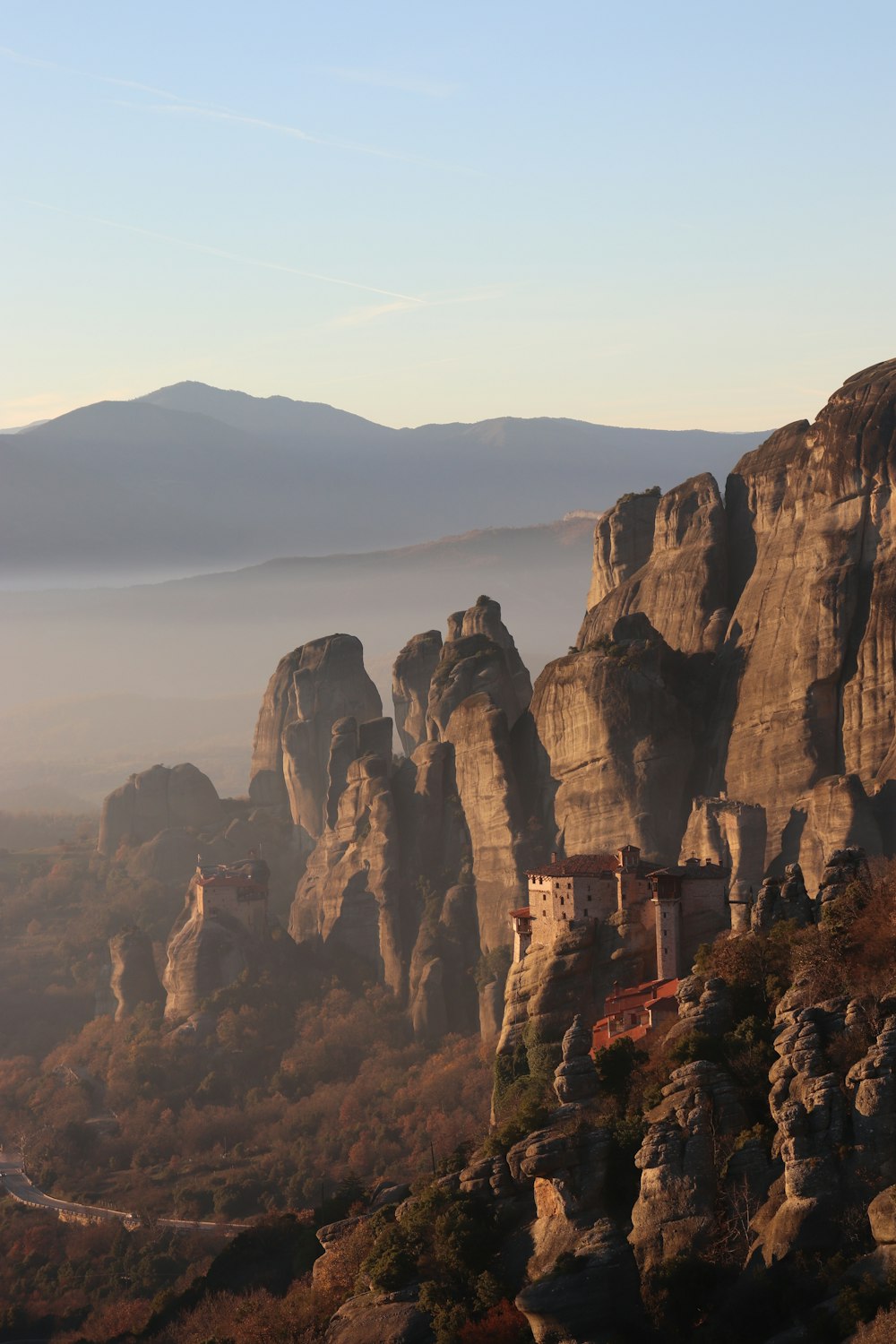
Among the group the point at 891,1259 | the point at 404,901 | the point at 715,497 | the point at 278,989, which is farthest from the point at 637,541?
the point at 891,1259

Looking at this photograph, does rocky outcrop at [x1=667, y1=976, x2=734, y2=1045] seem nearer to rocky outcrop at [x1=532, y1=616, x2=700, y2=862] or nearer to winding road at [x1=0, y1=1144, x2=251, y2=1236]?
winding road at [x1=0, y1=1144, x2=251, y2=1236]

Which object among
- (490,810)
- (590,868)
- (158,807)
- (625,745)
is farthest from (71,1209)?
(158,807)

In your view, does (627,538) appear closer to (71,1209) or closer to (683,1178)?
(71,1209)

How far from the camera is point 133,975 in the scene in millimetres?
113875

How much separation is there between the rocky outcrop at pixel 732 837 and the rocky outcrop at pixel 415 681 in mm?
37764

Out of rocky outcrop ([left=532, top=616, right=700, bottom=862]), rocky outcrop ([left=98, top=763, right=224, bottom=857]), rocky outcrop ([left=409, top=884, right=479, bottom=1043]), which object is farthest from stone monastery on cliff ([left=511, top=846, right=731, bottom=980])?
rocky outcrop ([left=98, top=763, right=224, bottom=857])

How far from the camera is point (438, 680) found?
112188 mm

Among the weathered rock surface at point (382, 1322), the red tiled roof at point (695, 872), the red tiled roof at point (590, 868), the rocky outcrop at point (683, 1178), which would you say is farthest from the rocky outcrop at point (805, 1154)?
the red tiled roof at point (590, 868)

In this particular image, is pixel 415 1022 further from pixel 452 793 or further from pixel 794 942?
pixel 794 942

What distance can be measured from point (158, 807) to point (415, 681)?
1004 inches

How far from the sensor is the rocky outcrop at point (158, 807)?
139613mm

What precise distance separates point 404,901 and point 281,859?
25.7 m

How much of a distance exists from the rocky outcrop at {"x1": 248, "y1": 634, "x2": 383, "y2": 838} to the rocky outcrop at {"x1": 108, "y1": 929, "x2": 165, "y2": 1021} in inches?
576

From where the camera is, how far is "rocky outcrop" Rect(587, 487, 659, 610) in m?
105
